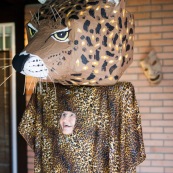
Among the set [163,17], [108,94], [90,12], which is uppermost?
[163,17]

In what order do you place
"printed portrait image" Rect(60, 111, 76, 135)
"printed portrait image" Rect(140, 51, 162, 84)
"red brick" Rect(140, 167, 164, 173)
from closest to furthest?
1. "printed portrait image" Rect(60, 111, 76, 135)
2. "printed portrait image" Rect(140, 51, 162, 84)
3. "red brick" Rect(140, 167, 164, 173)

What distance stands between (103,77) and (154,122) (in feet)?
5.12

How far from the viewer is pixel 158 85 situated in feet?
9.44

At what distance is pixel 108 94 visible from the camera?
1631 millimetres

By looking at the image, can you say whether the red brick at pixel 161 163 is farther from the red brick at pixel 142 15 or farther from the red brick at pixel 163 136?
the red brick at pixel 142 15

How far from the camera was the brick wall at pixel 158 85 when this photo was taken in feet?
9.36

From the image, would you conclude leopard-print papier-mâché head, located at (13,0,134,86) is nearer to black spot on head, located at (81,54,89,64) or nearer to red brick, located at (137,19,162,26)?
black spot on head, located at (81,54,89,64)

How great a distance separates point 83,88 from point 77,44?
1.01 ft

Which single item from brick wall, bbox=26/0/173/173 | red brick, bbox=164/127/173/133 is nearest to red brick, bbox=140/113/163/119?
brick wall, bbox=26/0/173/173

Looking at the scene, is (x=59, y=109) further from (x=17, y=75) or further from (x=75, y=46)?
(x=17, y=75)

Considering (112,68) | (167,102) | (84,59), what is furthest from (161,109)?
(84,59)

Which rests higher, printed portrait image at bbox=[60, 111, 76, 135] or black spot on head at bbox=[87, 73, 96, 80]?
black spot on head at bbox=[87, 73, 96, 80]

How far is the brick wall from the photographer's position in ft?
9.36

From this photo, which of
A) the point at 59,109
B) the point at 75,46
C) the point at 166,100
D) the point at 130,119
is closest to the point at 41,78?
the point at 75,46
